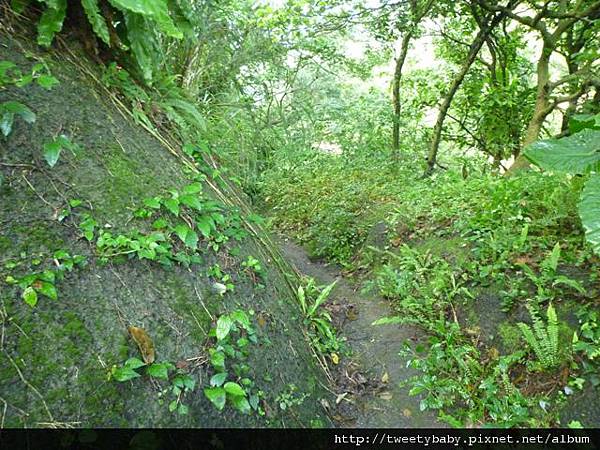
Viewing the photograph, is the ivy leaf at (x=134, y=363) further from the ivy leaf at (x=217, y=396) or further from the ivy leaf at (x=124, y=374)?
the ivy leaf at (x=217, y=396)

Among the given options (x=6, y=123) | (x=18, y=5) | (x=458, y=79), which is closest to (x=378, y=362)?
(x=6, y=123)

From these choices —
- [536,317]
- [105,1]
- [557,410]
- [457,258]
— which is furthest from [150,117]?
[557,410]

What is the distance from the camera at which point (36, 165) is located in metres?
2.14

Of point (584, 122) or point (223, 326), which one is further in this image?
point (584, 122)

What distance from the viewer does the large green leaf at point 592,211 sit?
5.68 ft

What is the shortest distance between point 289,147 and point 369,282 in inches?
168

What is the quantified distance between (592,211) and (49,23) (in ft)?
11.6

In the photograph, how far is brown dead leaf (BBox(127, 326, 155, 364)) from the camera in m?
1.87

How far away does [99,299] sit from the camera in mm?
1909

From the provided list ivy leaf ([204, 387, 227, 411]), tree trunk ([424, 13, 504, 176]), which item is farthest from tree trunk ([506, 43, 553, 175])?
ivy leaf ([204, 387, 227, 411])

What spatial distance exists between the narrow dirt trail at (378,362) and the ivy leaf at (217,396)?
1.24 metres

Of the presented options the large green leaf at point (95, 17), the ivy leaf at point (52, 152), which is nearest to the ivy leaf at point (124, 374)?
the ivy leaf at point (52, 152)

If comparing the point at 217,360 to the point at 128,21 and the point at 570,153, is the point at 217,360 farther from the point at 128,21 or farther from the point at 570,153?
the point at 128,21

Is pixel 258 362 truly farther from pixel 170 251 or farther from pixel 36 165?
pixel 36 165
